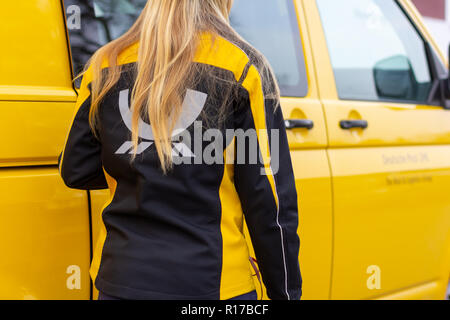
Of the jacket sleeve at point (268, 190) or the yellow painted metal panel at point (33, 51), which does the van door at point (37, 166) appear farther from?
the jacket sleeve at point (268, 190)

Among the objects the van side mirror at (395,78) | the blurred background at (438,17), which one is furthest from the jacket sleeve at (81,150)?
the blurred background at (438,17)

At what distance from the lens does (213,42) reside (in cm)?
129

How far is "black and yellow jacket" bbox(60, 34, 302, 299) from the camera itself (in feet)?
4.03

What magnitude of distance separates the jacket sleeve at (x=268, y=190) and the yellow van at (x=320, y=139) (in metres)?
0.62

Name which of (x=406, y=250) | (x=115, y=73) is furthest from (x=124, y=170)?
(x=406, y=250)

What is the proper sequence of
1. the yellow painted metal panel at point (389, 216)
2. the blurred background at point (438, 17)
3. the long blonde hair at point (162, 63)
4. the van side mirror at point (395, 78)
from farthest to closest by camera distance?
the blurred background at point (438, 17) → the van side mirror at point (395, 78) → the yellow painted metal panel at point (389, 216) → the long blonde hair at point (162, 63)

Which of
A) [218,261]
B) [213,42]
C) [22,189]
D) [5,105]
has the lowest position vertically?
[218,261]

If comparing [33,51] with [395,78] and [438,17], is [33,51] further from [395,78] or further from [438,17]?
[438,17]

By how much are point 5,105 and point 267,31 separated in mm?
1212

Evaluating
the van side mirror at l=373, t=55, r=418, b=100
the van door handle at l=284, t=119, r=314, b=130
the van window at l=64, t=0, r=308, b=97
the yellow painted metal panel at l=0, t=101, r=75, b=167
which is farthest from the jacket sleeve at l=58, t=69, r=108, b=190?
the van side mirror at l=373, t=55, r=418, b=100

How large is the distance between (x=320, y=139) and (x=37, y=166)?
1196 millimetres

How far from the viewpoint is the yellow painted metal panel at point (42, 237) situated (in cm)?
152

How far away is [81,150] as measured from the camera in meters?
1.38
